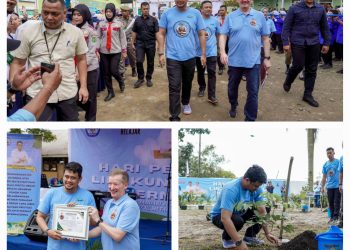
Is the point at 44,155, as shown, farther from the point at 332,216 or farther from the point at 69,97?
the point at 332,216

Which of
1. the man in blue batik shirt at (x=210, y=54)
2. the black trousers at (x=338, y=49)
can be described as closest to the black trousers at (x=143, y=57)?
the man in blue batik shirt at (x=210, y=54)

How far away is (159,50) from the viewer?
423cm

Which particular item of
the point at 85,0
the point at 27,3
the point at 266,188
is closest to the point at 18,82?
the point at 266,188

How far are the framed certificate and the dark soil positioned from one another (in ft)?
4.64

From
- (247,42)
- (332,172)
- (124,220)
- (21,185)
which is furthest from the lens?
(247,42)

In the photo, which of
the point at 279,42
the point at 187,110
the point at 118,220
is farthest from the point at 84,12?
the point at 279,42

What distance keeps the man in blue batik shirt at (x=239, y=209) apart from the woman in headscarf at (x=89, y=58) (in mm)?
1674

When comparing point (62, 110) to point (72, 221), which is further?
point (62, 110)

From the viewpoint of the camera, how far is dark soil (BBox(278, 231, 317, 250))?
2.76m

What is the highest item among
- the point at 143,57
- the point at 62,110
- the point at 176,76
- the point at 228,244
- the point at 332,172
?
the point at 143,57

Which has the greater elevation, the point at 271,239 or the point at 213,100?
the point at 213,100

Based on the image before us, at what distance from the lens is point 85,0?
6512 mm

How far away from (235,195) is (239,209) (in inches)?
3.9

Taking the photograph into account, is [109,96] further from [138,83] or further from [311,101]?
[311,101]
